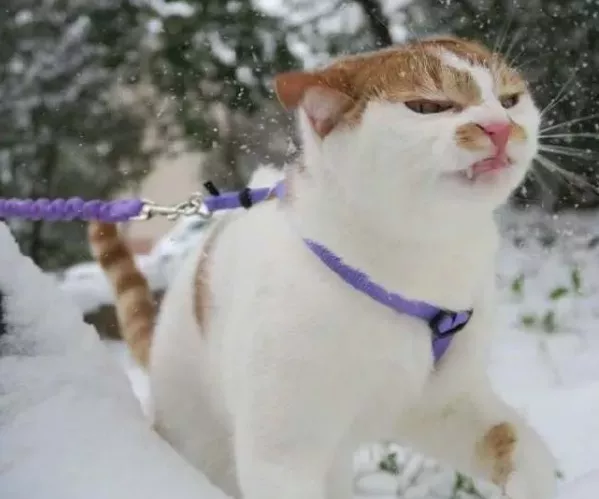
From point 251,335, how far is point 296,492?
0.31 ft

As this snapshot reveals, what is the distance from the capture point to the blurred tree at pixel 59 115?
1862 millimetres

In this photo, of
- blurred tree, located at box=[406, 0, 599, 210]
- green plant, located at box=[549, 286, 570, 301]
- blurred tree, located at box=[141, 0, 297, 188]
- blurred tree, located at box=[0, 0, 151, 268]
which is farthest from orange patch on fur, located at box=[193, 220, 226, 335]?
blurred tree, located at box=[0, 0, 151, 268]

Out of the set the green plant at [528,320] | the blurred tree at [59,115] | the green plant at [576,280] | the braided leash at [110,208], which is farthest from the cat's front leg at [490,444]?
the blurred tree at [59,115]

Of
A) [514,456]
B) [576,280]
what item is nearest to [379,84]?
[514,456]

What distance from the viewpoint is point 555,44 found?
1397 millimetres

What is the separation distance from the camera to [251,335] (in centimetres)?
51

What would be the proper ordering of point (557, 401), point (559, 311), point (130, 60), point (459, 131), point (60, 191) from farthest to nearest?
point (60, 191) → point (130, 60) → point (559, 311) → point (557, 401) → point (459, 131)

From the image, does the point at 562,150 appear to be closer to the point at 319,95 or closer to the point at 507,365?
the point at 319,95

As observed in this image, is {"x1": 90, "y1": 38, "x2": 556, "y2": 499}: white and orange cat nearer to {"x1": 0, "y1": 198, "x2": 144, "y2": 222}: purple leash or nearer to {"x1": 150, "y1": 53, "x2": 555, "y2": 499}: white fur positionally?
{"x1": 150, "y1": 53, "x2": 555, "y2": 499}: white fur

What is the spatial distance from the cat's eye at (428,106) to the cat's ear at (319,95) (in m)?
0.04

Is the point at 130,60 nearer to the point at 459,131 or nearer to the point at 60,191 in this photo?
the point at 60,191

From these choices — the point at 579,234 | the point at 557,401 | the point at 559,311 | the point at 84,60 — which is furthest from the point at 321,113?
the point at 84,60

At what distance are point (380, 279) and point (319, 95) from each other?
0.37 feet

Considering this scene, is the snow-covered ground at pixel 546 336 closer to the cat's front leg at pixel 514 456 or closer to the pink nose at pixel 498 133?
the cat's front leg at pixel 514 456
